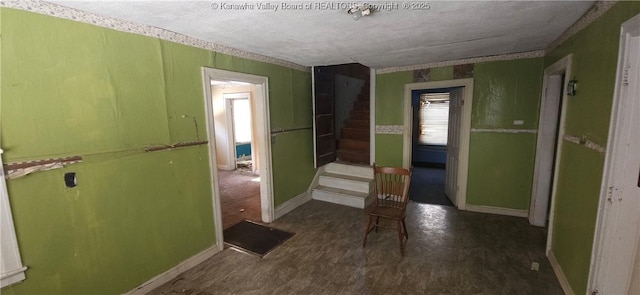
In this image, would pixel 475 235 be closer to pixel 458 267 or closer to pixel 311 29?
pixel 458 267

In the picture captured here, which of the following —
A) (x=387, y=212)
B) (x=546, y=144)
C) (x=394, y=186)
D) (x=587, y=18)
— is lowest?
(x=387, y=212)

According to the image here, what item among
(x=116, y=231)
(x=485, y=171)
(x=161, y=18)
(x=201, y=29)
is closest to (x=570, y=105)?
(x=485, y=171)

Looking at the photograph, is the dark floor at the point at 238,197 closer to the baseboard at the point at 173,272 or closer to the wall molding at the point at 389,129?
the baseboard at the point at 173,272

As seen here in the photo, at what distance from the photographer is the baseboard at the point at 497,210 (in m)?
3.49

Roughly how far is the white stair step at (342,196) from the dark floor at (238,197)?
1.02 meters

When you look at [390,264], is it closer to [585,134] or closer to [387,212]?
[387,212]

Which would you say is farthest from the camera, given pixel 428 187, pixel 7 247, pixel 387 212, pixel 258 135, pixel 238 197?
pixel 428 187

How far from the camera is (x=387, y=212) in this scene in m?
2.77

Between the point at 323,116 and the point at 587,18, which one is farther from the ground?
the point at 587,18

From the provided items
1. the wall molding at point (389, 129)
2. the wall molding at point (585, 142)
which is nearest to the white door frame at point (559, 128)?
the wall molding at point (585, 142)

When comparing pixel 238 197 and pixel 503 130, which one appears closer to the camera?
pixel 503 130

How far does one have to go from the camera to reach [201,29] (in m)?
2.16

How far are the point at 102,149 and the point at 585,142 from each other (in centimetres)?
352

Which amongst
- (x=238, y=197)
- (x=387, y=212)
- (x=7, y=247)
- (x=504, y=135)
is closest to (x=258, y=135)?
(x=238, y=197)
